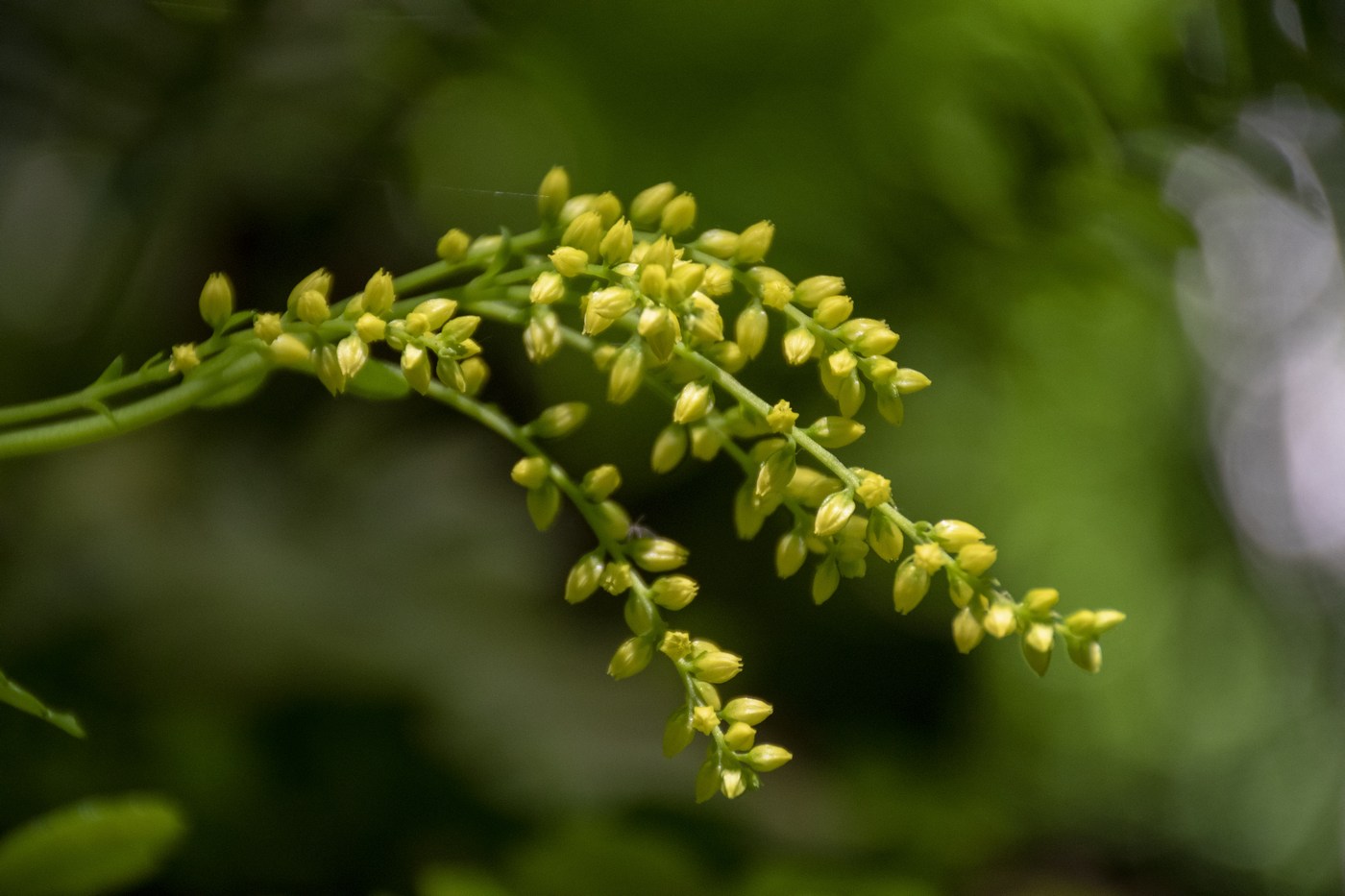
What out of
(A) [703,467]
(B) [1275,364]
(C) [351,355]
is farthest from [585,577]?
(B) [1275,364]

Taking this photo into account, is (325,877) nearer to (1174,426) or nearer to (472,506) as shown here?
(472,506)

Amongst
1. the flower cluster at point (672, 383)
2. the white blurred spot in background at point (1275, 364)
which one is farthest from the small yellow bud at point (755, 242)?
the white blurred spot in background at point (1275, 364)

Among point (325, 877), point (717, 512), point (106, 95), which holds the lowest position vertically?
point (325, 877)

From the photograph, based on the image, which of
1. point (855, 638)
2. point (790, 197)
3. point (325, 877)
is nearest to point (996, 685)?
point (855, 638)

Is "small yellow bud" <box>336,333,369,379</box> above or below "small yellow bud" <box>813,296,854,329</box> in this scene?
below

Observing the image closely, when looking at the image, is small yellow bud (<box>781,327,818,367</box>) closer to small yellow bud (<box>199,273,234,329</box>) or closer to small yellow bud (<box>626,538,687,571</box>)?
small yellow bud (<box>626,538,687,571</box>)

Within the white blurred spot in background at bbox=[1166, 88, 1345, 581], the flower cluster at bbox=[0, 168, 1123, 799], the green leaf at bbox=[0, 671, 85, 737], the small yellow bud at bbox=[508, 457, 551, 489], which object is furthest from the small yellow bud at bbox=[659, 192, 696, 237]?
the white blurred spot in background at bbox=[1166, 88, 1345, 581]

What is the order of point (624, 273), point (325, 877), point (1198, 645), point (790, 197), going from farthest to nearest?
1. point (1198, 645)
2. point (790, 197)
3. point (325, 877)
4. point (624, 273)
